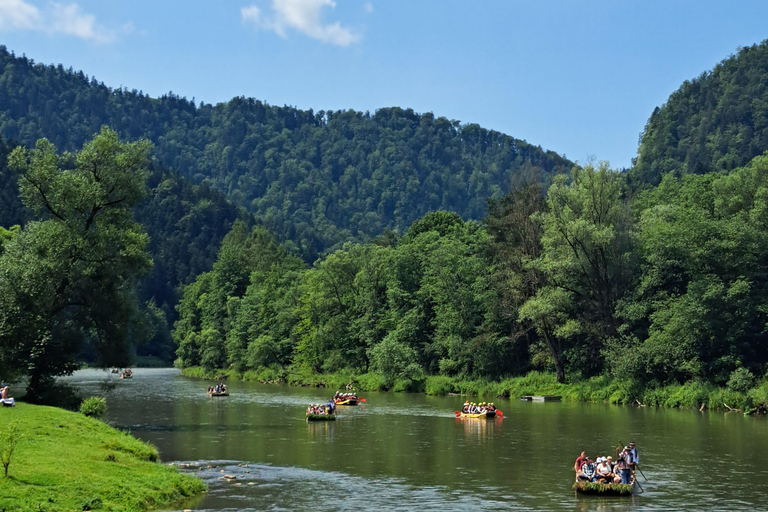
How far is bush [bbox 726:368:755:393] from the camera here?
2788 inches

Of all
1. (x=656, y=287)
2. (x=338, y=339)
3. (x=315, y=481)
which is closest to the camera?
(x=315, y=481)

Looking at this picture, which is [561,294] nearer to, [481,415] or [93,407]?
[481,415]

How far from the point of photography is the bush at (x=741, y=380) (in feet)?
232

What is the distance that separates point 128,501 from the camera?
97.9 ft

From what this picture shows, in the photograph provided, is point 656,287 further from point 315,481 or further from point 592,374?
point 315,481

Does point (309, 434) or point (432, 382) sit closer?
point (309, 434)

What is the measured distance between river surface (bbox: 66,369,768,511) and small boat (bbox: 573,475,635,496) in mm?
310

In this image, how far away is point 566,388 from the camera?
3396 inches

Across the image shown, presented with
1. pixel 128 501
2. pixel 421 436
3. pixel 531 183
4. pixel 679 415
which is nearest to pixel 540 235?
pixel 531 183

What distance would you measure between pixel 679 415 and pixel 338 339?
5541 cm

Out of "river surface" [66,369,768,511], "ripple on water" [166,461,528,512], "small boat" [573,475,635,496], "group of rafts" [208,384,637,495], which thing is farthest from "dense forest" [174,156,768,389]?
"ripple on water" [166,461,528,512]

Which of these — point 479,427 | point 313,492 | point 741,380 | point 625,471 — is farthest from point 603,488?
point 741,380

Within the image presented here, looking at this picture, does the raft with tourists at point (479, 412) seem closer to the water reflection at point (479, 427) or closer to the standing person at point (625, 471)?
the water reflection at point (479, 427)

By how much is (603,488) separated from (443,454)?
13677 mm
